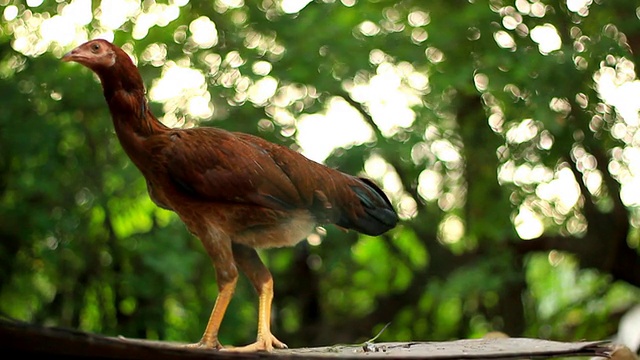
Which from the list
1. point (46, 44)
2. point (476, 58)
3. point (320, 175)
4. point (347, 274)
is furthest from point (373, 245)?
point (320, 175)

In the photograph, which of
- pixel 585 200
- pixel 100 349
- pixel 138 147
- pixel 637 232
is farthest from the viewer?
pixel 637 232

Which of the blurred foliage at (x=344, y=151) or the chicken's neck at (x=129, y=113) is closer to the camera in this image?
the chicken's neck at (x=129, y=113)

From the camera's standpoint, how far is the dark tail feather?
6.80ft

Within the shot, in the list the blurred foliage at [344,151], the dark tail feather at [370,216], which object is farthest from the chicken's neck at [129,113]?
the blurred foliage at [344,151]

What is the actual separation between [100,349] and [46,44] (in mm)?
3054

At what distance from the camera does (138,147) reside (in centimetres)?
191

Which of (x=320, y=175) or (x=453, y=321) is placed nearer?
(x=320, y=175)

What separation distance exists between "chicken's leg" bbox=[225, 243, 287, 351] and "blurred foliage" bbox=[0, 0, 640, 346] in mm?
1696

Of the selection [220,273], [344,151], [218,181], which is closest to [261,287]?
[220,273]

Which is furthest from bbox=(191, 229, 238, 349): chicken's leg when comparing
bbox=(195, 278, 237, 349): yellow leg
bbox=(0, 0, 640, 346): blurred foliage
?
bbox=(0, 0, 640, 346): blurred foliage

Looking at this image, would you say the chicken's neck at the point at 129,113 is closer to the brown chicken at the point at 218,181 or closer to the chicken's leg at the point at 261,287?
the brown chicken at the point at 218,181

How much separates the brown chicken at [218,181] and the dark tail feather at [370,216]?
0.08m

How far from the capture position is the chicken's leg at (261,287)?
1917mm

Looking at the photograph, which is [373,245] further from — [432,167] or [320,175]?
[320,175]
